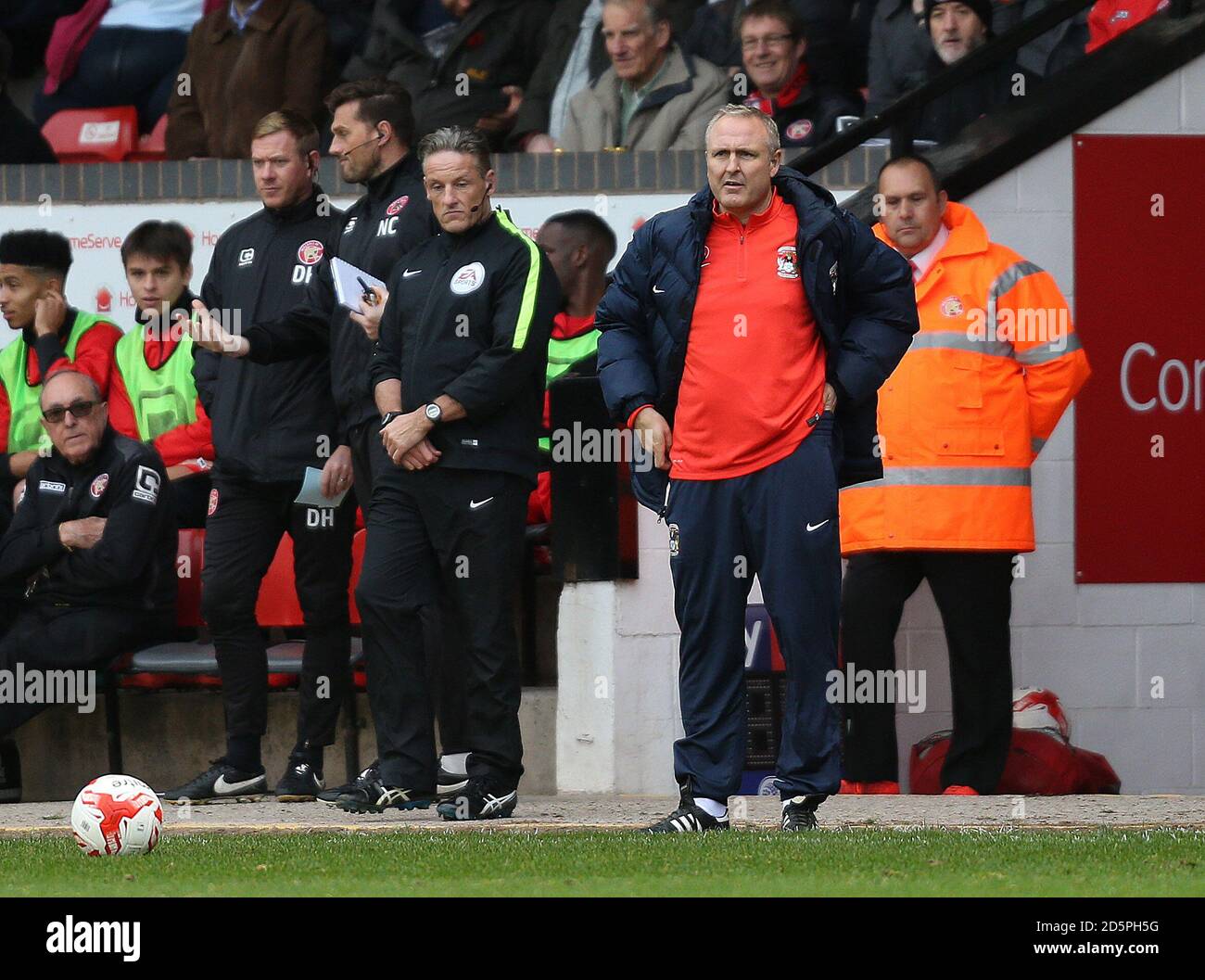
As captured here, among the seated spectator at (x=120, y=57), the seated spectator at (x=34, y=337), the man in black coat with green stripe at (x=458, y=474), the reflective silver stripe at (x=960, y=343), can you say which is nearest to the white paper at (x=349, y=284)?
the man in black coat with green stripe at (x=458, y=474)

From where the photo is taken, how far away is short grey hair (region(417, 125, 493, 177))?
7.57 meters

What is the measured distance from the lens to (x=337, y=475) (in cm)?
828

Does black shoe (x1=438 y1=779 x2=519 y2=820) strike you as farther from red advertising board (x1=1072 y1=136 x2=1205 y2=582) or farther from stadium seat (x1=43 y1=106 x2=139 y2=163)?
stadium seat (x1=43 y1=106 x2=139 y2=163)

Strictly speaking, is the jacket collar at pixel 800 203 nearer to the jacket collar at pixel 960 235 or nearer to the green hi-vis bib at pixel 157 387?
the jacket collar at pixel 960 235

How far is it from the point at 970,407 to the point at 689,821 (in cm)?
228

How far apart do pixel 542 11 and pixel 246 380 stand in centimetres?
405

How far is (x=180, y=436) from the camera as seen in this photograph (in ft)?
32.1

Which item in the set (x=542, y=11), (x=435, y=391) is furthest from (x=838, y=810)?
(x=542, y=11)

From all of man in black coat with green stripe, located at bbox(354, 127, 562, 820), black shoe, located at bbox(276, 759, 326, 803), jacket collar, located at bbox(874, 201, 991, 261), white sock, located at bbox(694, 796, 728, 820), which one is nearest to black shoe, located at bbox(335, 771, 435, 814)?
man in black coat with green stripe, located at bbox(354, 127, 562, 820)

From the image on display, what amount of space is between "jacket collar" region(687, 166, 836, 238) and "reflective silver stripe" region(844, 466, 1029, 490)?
1.68m

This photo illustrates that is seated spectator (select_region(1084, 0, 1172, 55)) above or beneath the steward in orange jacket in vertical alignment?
above

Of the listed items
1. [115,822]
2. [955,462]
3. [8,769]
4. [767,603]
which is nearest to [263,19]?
[8,769]
